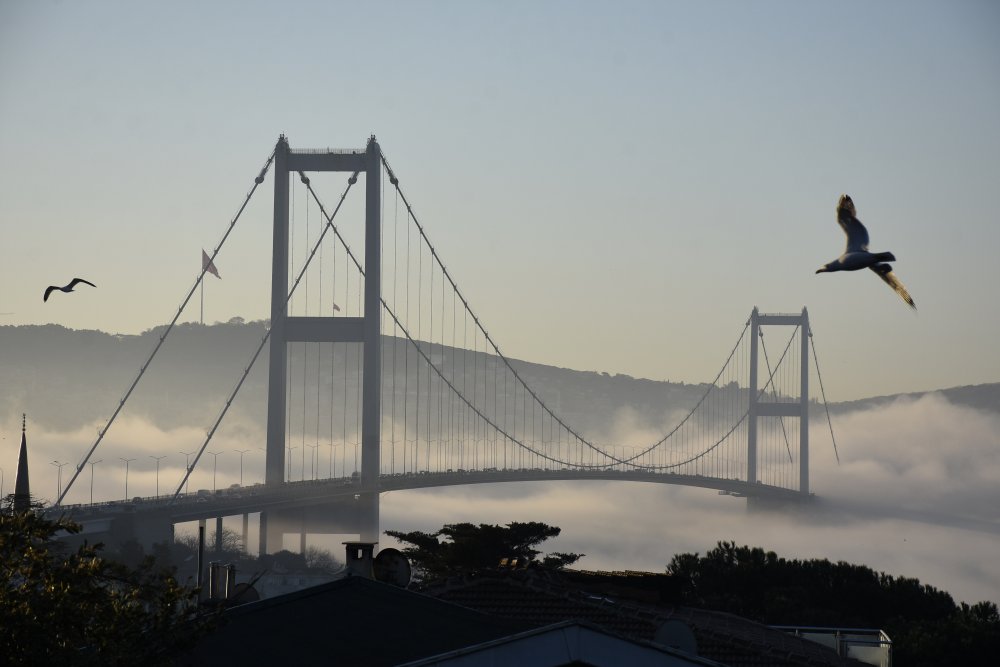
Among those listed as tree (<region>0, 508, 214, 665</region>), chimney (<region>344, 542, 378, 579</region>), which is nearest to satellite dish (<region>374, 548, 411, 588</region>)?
chimney (<region>344, 542, 378, 579</region>)

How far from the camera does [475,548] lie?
193 ft

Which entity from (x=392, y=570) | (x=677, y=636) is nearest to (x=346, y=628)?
(x=677, y=636)

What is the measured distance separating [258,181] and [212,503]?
1933 cm

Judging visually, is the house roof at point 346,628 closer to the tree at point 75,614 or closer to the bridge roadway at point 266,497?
the tree at point 75,614

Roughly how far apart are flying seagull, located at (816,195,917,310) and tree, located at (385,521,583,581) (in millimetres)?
41679

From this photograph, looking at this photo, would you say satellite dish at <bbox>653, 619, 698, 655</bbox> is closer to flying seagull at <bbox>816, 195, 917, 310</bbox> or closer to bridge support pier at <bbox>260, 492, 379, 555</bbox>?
flying seagull at <bbox>816, 195, 917, 310</bbox>

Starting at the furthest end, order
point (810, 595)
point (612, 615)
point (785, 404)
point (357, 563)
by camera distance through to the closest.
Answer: point (785, 404) < point (810, 595) < point (612, 615) < point (357, 563)

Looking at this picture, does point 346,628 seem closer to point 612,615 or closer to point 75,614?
point 75,614

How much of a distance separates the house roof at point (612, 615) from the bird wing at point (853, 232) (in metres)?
7.10

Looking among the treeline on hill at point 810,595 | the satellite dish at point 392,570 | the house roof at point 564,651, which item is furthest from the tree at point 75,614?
the treeline on hill at point 810,595

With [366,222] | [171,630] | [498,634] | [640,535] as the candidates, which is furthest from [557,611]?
[640,535]

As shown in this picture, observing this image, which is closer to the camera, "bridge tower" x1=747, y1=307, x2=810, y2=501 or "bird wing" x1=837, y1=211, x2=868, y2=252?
"bird wing" x1=837, y1=211, x2=868, y2=252

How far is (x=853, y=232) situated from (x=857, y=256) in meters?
0.60

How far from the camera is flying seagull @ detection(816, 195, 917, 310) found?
12.8 metres
